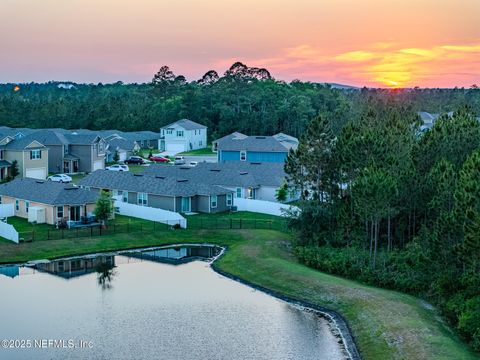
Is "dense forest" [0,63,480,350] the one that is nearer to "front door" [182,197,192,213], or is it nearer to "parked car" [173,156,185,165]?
"front door" [182,197,192,213]

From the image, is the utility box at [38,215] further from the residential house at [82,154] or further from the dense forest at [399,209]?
the residential house at [82,154]

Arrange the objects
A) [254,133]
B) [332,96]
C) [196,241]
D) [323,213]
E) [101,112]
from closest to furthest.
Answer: [323,213] → [196,241] → [254,133] → [101,112] → [332,96]

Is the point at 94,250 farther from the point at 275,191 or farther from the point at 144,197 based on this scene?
the point at 275,191

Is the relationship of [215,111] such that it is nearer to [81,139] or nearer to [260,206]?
[81,139]

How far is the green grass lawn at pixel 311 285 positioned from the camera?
29203 mm

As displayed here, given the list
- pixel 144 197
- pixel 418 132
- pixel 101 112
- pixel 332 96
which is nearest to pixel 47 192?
pixel 144 197

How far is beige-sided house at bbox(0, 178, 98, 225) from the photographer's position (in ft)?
177

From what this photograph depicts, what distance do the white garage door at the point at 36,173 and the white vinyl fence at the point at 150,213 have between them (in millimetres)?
21097

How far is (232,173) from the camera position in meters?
69.9

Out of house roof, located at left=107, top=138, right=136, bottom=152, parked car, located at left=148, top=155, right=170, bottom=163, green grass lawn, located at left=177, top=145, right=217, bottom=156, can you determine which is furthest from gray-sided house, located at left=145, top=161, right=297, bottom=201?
green grass lawn, located at left=177, top=145, right=217, bottom=156

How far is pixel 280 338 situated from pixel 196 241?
74.1 ft

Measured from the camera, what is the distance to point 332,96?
145625 mm

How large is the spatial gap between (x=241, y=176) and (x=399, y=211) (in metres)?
28.7

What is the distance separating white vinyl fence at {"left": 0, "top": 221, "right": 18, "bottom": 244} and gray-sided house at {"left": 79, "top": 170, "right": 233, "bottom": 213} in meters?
15.9
